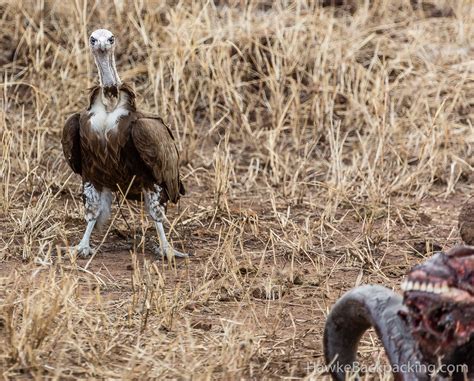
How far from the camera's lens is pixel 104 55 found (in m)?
6.23

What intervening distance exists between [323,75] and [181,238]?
2.17 m

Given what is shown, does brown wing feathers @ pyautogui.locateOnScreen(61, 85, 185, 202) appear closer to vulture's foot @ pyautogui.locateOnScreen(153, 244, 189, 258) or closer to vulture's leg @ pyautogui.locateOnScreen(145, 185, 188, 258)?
vulture's leg @ pyautogui.locateOnScreen(145, 185, 188, 258)

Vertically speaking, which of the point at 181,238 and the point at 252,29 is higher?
the point at 252,29

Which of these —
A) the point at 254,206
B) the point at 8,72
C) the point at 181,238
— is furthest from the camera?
the point at 8,72

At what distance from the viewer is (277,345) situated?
477cm

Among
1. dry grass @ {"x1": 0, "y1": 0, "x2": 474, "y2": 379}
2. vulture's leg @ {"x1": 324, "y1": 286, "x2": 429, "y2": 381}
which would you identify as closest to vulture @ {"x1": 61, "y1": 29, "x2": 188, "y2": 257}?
dry grass @ {"x1": 0, "y1": 0, "x2": 474, "y2": 379}

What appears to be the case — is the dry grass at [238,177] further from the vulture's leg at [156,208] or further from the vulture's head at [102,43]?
the vulture's head at [102,43]

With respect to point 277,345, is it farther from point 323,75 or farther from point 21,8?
point 21,8

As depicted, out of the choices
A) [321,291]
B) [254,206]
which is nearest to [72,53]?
[254,206]

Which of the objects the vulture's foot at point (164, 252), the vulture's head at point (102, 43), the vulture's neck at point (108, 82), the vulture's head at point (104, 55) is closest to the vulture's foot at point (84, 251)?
the vulture's foot at point (164, 252)

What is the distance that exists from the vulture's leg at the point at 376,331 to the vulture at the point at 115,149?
2.09 m

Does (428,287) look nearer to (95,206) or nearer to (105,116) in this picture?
(105,116)

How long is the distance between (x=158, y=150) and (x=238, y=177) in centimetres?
154

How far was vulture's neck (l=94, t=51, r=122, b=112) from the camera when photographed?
6.21 meters
